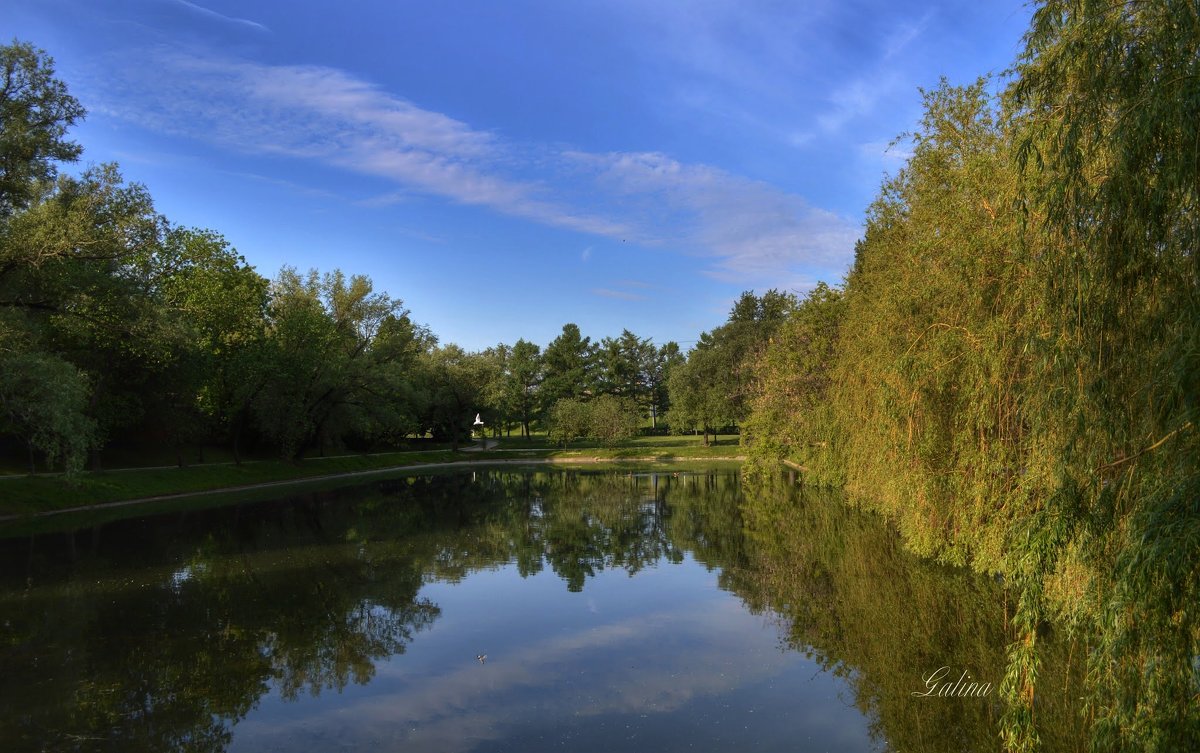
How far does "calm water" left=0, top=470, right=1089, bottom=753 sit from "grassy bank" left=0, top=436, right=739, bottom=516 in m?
7.10

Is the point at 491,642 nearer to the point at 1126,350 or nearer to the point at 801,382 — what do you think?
the point at 1126,350

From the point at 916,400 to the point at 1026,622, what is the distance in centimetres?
755

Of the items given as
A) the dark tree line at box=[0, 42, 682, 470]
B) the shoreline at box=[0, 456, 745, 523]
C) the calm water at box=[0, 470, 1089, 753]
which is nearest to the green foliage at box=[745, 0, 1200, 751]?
the calm water at box=[0, 470, 1089, 753]

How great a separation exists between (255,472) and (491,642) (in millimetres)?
36228

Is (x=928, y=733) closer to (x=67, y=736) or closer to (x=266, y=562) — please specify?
(x=67, y=736)

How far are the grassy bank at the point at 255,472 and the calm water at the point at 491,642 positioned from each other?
23.3 feet

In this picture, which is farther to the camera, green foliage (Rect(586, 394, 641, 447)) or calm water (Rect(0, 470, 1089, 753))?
green foliage (Rect(586, 394, 641, 447))

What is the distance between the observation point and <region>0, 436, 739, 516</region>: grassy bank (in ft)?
97.2

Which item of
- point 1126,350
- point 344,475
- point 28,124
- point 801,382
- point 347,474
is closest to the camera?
point 1126,350

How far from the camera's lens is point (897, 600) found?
15.2m

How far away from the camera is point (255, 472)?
44344 mm

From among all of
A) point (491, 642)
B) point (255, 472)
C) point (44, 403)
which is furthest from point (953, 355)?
point (255, 472)

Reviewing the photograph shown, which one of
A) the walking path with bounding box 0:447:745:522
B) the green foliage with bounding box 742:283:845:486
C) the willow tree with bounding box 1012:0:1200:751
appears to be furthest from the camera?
the green foliage with bounding box 742:283:845:486

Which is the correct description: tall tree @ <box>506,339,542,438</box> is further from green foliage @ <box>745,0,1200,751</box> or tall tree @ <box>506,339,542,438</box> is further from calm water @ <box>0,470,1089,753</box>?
green foliage @ <box>745,0,1200,751</box>
